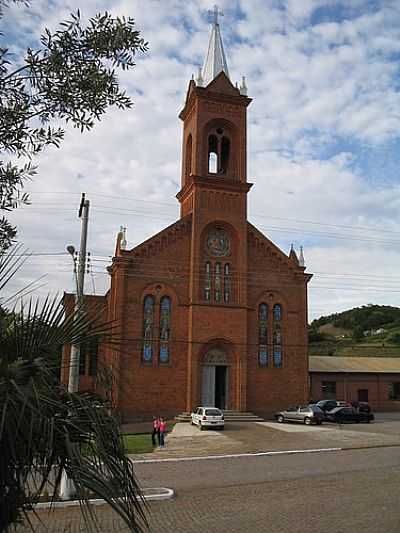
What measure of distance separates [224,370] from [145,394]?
5.52 m

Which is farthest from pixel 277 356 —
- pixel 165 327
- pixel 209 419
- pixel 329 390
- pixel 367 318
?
pixel 367 318

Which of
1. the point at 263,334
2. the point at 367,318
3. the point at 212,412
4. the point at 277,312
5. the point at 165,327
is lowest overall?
the point at 212,412

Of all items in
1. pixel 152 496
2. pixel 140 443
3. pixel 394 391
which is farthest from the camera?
pixel 394 391

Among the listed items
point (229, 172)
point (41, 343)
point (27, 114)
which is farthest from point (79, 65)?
point (229, 172)

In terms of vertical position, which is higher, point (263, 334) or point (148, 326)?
point (148, 326)

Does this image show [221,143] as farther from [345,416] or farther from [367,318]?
[367,318]

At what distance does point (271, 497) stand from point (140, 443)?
12.0 meters

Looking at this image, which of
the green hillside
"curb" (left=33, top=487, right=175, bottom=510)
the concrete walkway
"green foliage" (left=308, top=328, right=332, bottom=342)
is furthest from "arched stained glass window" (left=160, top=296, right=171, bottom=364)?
"green foliage" (left=308, top=328, right=332, bottom=342)

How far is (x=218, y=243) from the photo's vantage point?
122 ft

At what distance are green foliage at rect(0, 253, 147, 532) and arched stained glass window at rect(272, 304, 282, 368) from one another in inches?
1300

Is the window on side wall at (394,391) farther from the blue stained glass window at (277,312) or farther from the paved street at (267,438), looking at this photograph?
the blue stained glass window at (277,312)

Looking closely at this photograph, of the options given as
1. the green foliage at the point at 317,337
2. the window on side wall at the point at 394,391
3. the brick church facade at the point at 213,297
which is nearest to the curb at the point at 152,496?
the brick church facade at the point at 213,297

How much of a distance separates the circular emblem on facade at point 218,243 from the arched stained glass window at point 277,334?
A: 5183 millimetres

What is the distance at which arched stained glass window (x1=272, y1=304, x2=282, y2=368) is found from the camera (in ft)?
120
